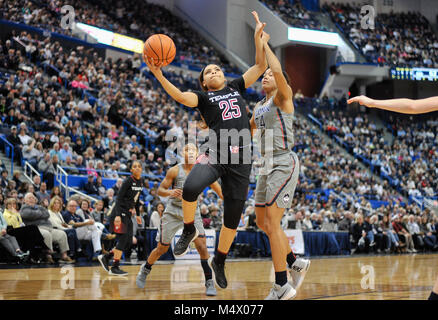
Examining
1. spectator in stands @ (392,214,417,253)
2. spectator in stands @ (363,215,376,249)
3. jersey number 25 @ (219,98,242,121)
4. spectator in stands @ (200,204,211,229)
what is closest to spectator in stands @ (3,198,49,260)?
spectator in stands @ (200,204,211,229)

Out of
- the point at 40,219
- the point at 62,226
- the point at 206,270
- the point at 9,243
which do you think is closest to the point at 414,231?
the point at 62,226

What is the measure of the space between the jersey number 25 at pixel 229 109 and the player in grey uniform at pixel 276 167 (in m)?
0.33

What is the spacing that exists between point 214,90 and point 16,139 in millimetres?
9977

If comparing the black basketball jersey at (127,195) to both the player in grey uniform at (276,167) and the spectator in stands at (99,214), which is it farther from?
the player in grey uniform at (276,167)

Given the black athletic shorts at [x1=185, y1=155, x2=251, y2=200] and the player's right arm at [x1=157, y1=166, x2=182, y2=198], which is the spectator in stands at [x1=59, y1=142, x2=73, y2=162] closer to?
the player's right arm at [x1=157, y1=166, x2=182, y2=198]

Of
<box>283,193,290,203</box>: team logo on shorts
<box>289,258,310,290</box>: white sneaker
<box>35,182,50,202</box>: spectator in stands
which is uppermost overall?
<box>283,193,290,203</box>: team logo on shorts

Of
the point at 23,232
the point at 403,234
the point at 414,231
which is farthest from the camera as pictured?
the point at 414,231

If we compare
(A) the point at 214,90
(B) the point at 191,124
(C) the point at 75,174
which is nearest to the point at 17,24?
(B) the point at 191,124

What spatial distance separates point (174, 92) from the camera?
507cm

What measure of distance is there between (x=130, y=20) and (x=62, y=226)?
20.7 m

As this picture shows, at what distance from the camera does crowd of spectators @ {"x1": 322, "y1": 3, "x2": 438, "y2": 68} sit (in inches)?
1275

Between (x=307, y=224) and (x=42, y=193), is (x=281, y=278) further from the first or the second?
(x=307, y=224)

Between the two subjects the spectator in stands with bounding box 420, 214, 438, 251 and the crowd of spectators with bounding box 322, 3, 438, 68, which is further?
the crowd of spectators with bounding box 322, 3, 438, 68

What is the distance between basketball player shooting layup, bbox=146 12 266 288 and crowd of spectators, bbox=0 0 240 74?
18.0 metres
